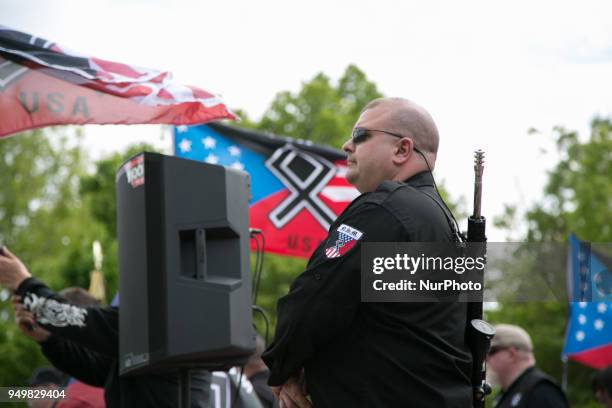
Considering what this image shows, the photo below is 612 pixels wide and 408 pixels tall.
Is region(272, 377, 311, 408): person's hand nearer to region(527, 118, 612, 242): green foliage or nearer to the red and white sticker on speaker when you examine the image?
the red and white sticker on speaker

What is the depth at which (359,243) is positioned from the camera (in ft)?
12.2

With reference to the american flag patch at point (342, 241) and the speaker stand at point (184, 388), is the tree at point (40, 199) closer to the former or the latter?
the speaker stand at point (184, 388)

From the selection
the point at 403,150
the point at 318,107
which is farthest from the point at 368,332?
the point at 318,107

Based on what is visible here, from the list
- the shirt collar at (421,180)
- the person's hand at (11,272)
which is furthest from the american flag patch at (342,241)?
the person's hand at (11,272)

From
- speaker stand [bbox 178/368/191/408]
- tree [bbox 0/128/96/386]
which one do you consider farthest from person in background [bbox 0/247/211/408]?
tree [bbox 0/128/96/386]

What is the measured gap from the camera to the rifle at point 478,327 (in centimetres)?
393

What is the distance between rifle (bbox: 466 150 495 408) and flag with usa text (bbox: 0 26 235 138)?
2.50 m

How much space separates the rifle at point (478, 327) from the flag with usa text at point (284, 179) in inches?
180

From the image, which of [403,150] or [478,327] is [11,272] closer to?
[403,150]

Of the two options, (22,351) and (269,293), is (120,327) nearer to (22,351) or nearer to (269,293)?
(22,351)

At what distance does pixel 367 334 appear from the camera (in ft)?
12.3

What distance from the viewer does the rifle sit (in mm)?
3932

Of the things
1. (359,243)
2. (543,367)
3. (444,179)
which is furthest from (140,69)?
(543,367)

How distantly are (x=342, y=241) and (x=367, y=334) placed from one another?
381mm
